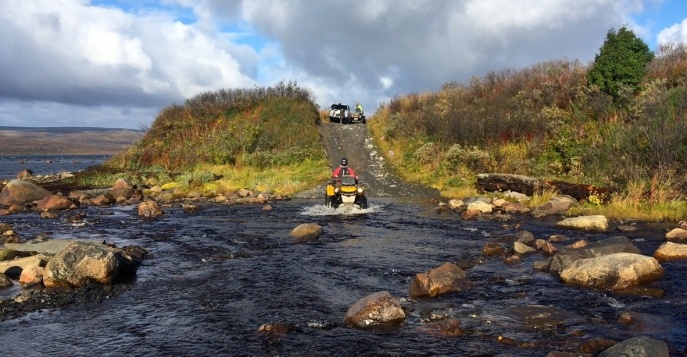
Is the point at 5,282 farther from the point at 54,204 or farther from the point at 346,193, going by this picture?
the point at 54,204

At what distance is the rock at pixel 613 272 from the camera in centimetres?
971

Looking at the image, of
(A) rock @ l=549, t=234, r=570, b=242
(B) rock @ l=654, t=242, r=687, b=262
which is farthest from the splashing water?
(B) rock @ l=654, t=242, r=687, b=262

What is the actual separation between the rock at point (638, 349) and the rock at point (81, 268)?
372 inches

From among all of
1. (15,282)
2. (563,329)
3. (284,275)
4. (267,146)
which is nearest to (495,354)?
(563,329)

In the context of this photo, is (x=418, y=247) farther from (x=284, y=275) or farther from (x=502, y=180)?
(x=502, y=180)

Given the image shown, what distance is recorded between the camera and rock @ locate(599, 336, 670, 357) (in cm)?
620

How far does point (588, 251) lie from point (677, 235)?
401 cm

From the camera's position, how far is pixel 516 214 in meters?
19.1

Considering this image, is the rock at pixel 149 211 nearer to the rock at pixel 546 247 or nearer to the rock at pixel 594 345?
the rock at pixel 546 247

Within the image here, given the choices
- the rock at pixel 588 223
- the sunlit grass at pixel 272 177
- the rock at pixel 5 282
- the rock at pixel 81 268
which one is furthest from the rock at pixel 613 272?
the sunlit grass at pixel 272 177

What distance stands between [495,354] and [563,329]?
1.53m

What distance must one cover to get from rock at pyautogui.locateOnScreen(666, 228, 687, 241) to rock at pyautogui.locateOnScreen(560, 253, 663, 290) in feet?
13.4

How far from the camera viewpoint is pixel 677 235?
533 inches

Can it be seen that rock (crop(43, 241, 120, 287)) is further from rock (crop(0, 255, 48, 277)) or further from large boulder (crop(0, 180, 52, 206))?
large boulder (crop(0, 180, 52, 206))
